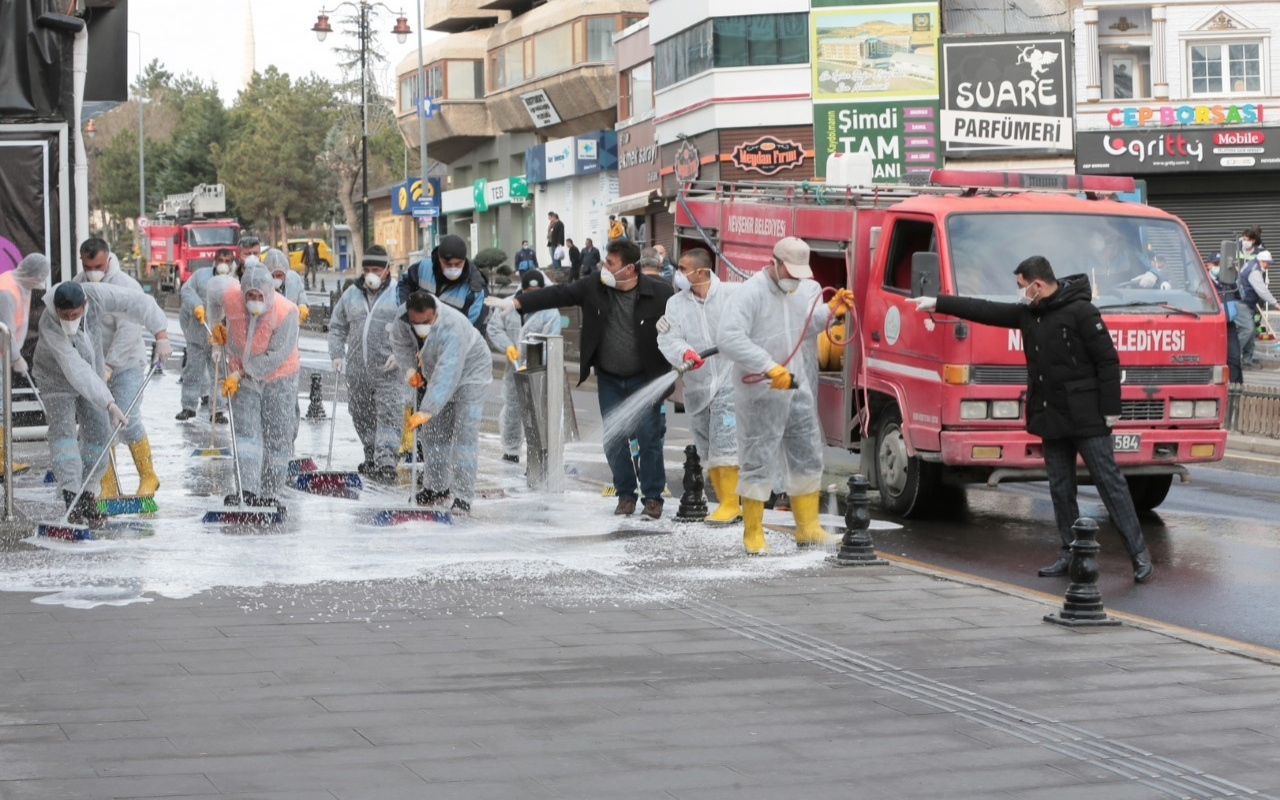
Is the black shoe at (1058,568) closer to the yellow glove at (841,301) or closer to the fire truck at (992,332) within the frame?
the fire truck at (992,332)

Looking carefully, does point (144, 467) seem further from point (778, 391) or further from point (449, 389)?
point (778, 391)

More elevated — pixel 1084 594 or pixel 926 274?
pixel 926 274

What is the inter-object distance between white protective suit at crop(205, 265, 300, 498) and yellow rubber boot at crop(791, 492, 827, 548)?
3.69m

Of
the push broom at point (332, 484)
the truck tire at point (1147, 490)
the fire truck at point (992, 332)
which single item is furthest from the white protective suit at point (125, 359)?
the truck tire at point (1147, 490)

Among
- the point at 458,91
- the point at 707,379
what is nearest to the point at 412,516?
the point at 707,379

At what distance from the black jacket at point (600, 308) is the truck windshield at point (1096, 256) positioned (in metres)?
2.02

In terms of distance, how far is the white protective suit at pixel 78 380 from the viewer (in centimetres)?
1152

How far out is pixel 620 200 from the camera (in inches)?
2183

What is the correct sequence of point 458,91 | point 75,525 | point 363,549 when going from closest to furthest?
point 363,549
point 75,525
point 458,91

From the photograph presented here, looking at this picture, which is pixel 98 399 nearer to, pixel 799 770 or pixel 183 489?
pixel 183 489

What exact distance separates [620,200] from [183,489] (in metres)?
42.1

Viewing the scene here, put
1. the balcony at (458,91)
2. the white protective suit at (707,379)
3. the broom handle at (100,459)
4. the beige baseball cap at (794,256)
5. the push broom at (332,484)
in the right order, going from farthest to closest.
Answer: the balcony at (458,91) < the push broom at (332,484) < the white protective suit at (707,379) < the broom handle at (100,459) < the beige baseball cap at (794,256)

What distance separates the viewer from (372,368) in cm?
1465

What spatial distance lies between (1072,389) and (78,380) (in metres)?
6.07
